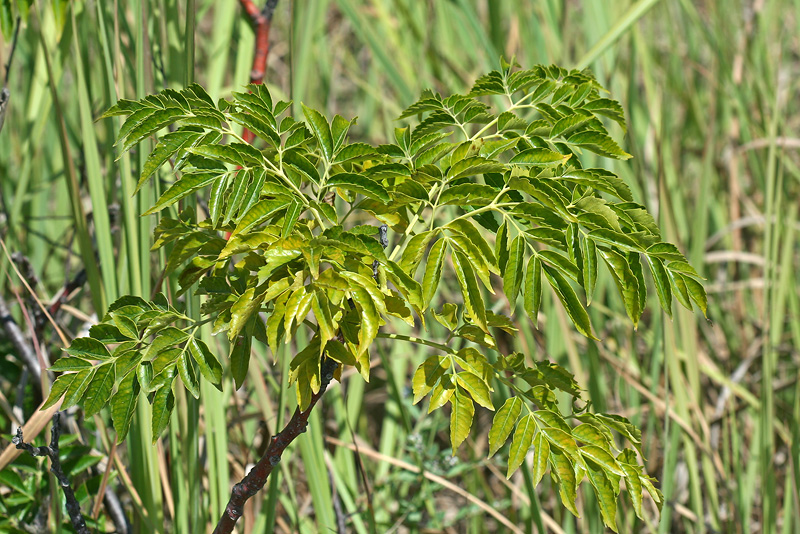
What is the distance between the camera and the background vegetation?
35.6 inches

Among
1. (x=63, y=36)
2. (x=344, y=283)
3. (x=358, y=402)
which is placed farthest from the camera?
(x=358, y=402)

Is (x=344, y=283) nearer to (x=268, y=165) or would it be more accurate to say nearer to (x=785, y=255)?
(x=268, y=165)

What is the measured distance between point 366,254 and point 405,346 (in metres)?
1.05

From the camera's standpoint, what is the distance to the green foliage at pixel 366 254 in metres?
0.52

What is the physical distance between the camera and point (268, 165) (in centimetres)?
55

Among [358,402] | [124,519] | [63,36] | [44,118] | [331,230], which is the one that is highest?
[63,36]

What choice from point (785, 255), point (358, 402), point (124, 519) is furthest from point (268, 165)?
point (785, 255)

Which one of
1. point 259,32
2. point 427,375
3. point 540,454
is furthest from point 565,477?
point 259,32

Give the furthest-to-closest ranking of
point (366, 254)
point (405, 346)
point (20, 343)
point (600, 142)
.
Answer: point (405, 346), point (20, 343), point (600, 142), point (366, 254)

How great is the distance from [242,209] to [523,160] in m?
0.22

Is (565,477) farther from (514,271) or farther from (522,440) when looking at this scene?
(514,271)

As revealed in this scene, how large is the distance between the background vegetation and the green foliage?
30cm

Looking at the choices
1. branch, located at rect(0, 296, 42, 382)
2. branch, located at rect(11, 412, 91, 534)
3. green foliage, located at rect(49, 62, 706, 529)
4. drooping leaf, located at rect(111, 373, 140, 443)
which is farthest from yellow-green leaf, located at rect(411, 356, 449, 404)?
branch, located at rect(0, 296, 42, 382)

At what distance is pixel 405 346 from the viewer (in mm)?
1541
